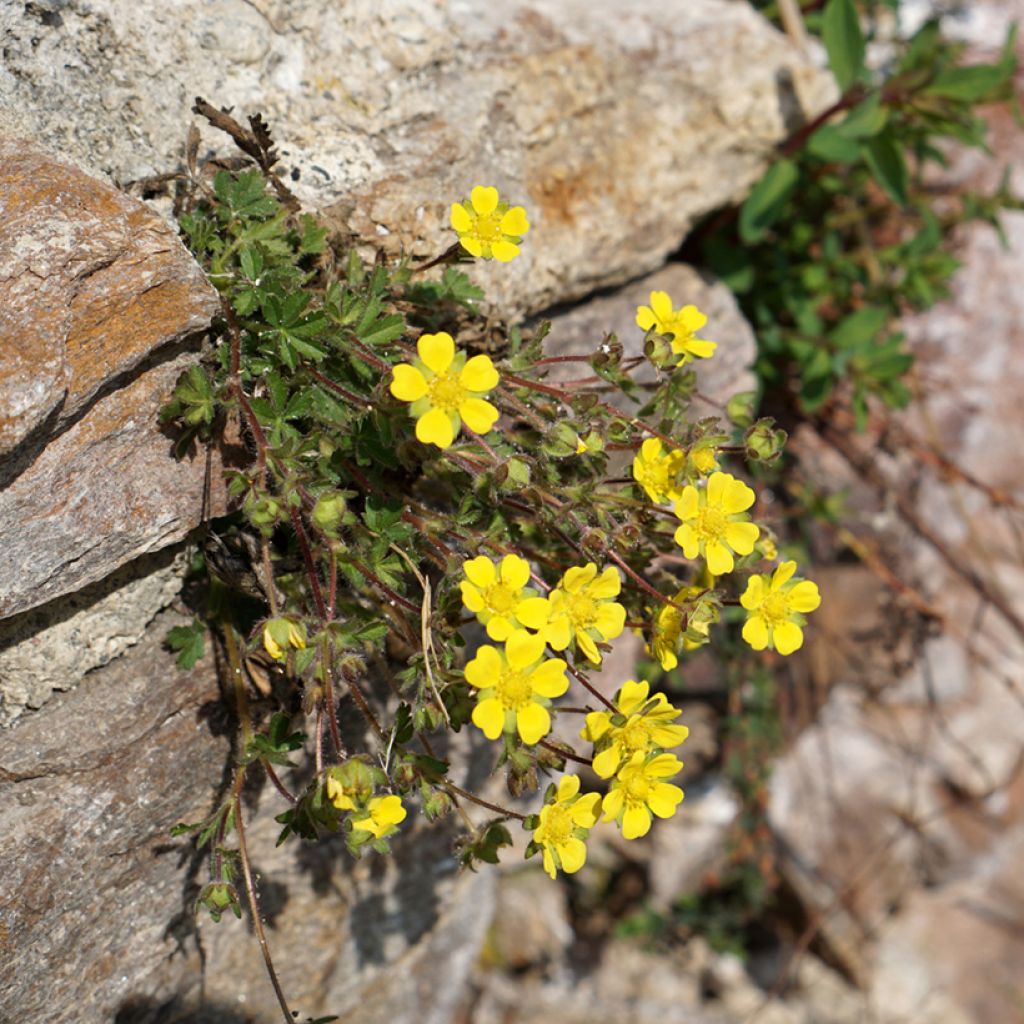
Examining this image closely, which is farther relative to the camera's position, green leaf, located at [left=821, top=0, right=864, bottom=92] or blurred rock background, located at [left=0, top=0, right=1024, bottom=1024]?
green leaf, located at [left=821, top=0, right=864, bottom=92]

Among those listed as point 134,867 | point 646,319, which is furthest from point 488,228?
point 134,867

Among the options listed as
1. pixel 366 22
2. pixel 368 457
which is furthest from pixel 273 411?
pixel 366 22

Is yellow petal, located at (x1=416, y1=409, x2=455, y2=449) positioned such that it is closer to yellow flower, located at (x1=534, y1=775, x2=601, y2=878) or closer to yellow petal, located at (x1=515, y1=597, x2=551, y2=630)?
yellow petal, located at (x1=515, y1=597, x2=551, y2=630)

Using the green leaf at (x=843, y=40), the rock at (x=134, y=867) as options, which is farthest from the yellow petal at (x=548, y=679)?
the green leaf at (x=843, y=40)

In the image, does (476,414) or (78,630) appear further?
(78,630)

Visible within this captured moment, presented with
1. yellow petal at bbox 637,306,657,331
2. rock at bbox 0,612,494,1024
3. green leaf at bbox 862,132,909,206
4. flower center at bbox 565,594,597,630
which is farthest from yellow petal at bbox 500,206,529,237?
green leaf at bbox 862,132,909,206

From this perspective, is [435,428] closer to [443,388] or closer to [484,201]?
[443,388]

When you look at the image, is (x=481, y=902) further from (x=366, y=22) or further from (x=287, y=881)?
(x=366, y=22)
